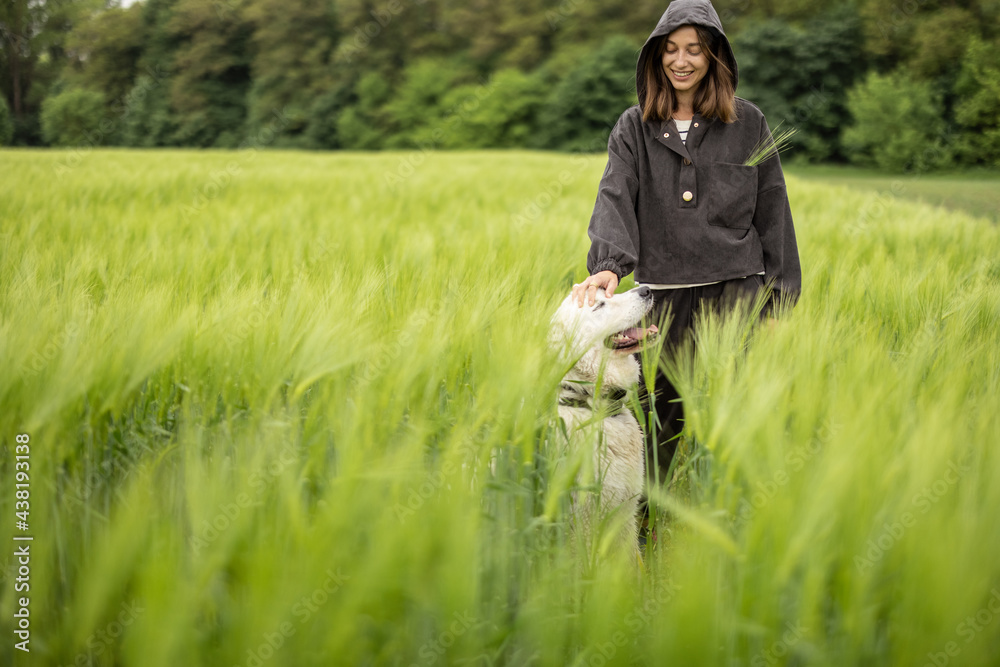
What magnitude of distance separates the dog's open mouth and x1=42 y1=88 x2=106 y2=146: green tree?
98.0 feet

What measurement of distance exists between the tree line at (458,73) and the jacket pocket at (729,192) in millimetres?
11707

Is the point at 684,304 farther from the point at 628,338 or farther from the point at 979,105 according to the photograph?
the point at 979,105

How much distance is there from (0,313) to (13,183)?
16.8 ft

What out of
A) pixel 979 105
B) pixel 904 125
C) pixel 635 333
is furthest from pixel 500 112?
pixel 635 333

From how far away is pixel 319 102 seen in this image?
3762 cm

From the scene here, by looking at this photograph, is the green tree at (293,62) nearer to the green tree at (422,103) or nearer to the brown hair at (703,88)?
the green tree at (422,103)

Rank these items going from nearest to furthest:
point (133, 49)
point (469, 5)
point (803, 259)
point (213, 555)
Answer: point (213, 555) → point (803, 259) → point (469, 5) → point (133, 49)

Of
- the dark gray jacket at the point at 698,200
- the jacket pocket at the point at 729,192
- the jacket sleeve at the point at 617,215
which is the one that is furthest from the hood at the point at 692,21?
the jacket pocket at the point at 729,192

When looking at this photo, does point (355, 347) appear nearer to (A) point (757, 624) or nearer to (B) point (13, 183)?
(A) point (757, 624)

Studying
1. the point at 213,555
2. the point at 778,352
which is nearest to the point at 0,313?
the point at 213,555

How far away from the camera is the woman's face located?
203cm

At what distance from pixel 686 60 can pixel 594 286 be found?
0.85 m

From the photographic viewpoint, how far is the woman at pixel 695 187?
6.68ft

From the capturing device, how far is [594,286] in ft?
5.89
